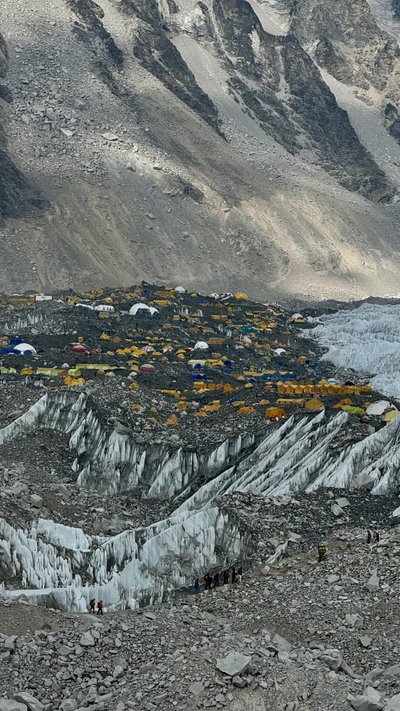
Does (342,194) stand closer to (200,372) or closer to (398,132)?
(398,132)

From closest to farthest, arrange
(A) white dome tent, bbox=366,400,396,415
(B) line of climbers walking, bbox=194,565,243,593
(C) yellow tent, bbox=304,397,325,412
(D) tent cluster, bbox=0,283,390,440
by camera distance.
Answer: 1. (B) line of climbers walking, bbox=194,565,243,593
2. (A) white dome tent, bbox=366,400,396,415
3. (C) yellow tent, bbox=304,397,325,412
4. (D) tent cluster, bbox=0,283,390,440

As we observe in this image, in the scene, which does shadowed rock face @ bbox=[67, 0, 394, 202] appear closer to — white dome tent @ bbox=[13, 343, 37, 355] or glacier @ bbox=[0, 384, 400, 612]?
white dome tent @ bbox=[13, 343, 37, 355]

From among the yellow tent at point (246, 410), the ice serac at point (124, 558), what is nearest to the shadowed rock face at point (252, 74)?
the yellow tent at point (246, 410)

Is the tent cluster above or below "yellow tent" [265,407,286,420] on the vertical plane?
below

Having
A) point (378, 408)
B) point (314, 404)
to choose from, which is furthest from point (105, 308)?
point (378, 408)

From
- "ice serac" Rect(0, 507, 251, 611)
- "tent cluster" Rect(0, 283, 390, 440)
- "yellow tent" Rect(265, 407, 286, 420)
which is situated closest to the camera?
"ice serac" Rect(0, 507, 251, 611)

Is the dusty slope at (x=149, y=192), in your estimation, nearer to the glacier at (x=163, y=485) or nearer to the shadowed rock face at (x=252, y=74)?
the shadowed rock face at (x=252, y=74)

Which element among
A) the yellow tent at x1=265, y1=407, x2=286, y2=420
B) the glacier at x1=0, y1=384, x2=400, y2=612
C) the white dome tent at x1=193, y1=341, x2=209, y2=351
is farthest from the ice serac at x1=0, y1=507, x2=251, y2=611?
the white dome tent at x1=193, y1=341, x2=209, y2=351
